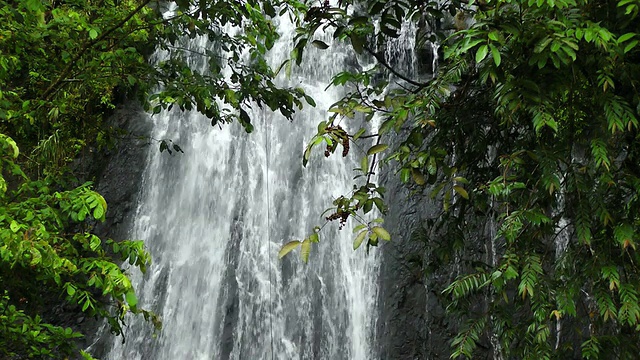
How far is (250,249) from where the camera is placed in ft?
31.9

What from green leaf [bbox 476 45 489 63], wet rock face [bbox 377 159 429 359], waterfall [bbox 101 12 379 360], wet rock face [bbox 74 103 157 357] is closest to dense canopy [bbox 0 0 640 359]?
green leaf [bbox 476 45 489 63]

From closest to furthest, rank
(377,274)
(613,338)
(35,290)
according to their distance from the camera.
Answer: (613,338) → (35,290) → (377,274)

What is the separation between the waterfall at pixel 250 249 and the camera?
9.00 metres

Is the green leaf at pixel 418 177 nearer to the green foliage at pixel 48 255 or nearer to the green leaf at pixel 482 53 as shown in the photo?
the green leaf at pixel 482 53

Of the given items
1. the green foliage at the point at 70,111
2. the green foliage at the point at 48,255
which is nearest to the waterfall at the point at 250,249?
the green foliage at the point at 70,111

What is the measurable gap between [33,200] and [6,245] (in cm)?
59

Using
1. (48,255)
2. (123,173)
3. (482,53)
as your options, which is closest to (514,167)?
(482,53)

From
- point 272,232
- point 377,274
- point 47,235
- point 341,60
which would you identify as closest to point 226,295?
point 272,232

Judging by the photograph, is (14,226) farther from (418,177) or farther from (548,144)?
(548,144)

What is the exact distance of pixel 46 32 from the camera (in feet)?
15.8

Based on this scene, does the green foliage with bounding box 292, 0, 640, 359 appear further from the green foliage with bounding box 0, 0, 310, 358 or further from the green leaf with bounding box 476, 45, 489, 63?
the green foliage with bounding box 0, 0, 310, 358

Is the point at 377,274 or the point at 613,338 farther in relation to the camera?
the point at 377,274

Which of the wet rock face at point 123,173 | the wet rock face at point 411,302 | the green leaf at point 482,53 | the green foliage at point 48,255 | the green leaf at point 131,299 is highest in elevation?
the wet rock face at point 123,173

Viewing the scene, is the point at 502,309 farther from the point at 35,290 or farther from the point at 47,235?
the point at 35,290
